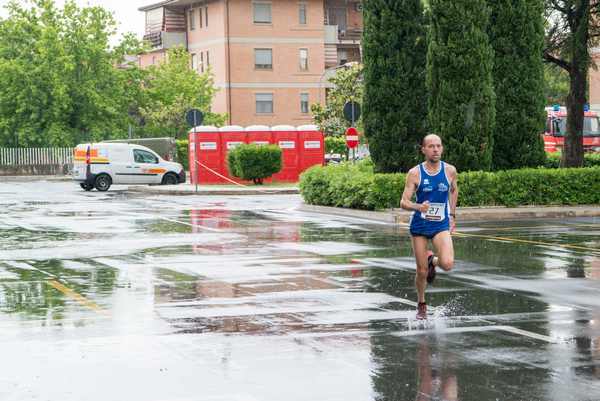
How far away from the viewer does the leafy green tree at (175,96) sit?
223ft

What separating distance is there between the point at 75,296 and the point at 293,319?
2996 mm

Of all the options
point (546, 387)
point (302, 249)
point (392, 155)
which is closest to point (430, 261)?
point (546, 387)

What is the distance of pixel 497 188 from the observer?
2675cm

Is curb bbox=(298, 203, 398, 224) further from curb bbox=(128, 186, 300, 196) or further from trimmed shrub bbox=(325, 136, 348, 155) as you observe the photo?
trimmed shrub bbox=(325, 136, 348, 155)

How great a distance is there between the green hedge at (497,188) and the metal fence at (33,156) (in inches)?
1543

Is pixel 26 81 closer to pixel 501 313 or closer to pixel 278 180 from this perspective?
pixel 278 180

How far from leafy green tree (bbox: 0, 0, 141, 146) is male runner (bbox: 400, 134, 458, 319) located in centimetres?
5495

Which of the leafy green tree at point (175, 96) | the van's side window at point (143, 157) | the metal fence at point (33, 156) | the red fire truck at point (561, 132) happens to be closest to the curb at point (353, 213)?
the van's side window at point (143, 157)

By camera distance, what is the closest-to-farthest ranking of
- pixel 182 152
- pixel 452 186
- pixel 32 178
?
Answer: pixel 452 186, pixel 32 178, pixel 182 152

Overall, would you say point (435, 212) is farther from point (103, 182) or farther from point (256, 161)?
point (103, 182)

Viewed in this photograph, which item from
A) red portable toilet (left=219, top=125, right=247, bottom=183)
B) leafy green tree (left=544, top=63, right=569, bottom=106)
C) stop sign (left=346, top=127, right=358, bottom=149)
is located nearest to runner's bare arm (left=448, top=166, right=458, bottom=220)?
stop sign (left=346, top=127, right=358, bottom=149)

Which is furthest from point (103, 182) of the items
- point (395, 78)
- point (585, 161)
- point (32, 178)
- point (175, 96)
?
point (175, 96)

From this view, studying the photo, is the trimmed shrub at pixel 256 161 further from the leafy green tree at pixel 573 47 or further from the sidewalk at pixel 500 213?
the sidewalk at pixel 500 213

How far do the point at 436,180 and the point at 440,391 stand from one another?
12.7 ft
